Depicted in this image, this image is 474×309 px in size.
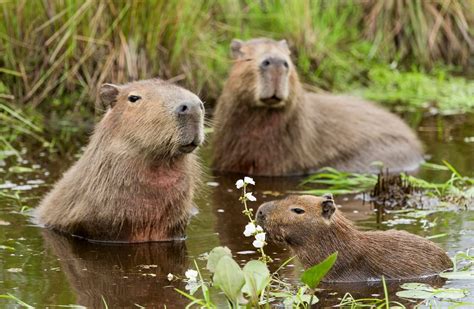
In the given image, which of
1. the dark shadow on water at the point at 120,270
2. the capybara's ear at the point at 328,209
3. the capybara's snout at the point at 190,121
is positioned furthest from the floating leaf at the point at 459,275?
the capybara's snout at the point at 190,121

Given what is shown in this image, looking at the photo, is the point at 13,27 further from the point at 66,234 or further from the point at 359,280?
the point at 359,280

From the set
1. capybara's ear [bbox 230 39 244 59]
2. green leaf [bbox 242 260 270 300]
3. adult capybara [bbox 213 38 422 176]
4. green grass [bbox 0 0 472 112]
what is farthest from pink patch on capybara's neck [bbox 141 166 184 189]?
green grass [bbox 0 0 472 112]

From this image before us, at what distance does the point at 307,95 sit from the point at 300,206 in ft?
14.4

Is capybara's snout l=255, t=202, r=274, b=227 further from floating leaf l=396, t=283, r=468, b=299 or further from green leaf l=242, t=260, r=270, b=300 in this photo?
green leaf l=242, t=260, r=270, b=300

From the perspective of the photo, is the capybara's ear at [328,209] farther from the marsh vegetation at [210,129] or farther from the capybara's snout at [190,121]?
the capybara's snout at [190,121]

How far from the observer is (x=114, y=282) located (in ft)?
21.9

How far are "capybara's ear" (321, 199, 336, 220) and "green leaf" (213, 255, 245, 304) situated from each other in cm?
127

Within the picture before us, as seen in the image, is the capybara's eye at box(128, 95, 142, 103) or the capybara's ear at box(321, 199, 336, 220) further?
the capybara's eye at box(128, 95, 142, 103)

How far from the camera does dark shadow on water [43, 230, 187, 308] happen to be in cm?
628

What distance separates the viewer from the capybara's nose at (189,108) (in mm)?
7305

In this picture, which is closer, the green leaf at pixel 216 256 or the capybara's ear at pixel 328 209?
the green leaf at pixel 216 256

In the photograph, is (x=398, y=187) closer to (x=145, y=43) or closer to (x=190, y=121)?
(x=190, y=121)

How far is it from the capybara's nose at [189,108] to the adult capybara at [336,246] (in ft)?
3.23

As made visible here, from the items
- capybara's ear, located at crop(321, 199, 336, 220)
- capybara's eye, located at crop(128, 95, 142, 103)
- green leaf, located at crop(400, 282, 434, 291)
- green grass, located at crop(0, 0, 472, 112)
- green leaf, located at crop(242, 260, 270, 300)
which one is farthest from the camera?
green grass, located at crop(0, 0, 472, 112)
